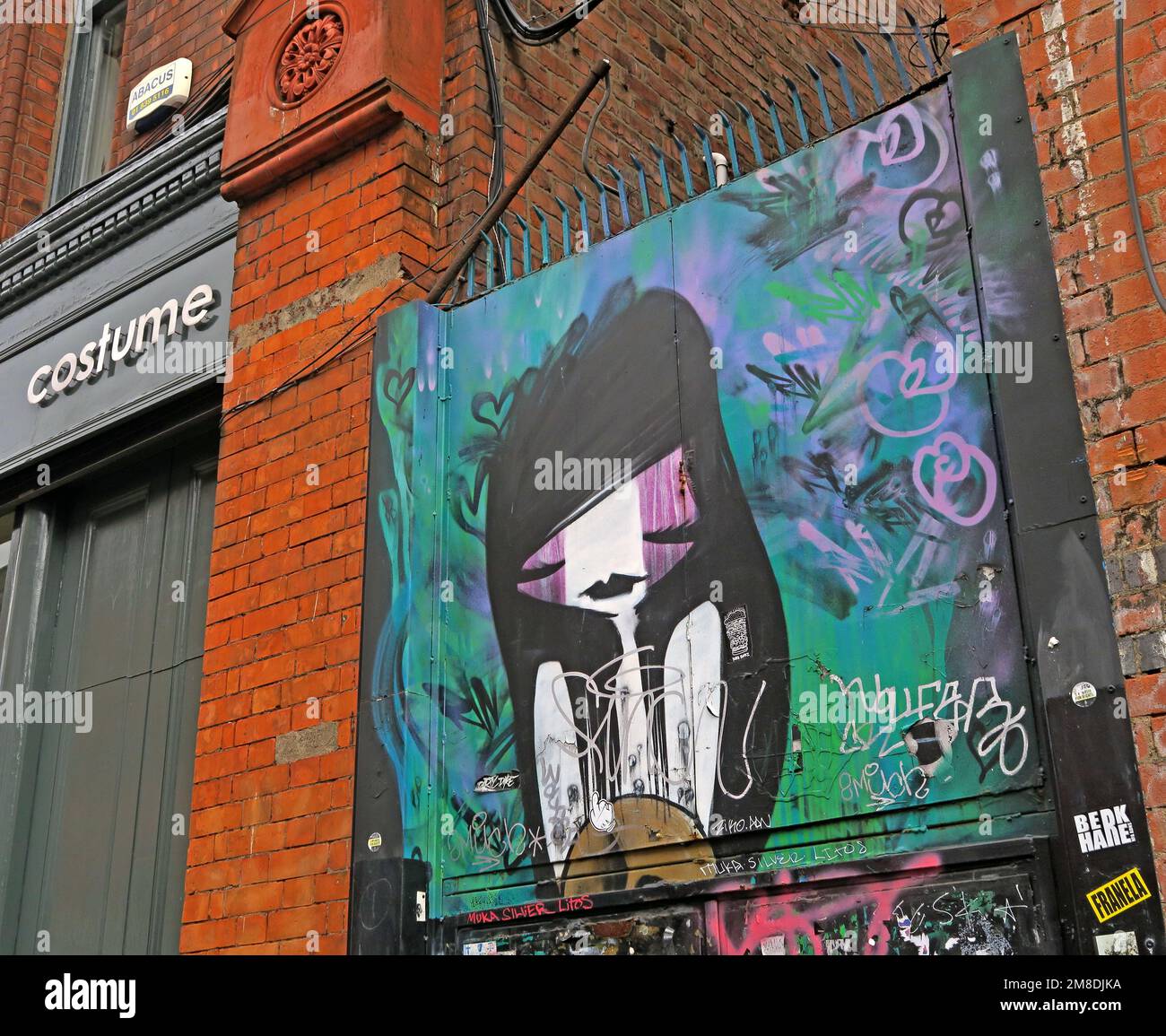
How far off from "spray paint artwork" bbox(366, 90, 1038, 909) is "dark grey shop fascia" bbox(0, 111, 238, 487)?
182 centimetres

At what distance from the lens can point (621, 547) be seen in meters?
5.26

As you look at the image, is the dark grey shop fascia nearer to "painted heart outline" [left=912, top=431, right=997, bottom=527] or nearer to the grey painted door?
the grey painted door

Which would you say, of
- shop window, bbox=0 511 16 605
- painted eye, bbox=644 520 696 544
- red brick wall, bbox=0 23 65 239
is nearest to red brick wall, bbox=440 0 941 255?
painted eye, bbox=644 520 696 544

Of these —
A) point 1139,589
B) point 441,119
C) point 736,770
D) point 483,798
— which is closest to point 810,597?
point 736,770

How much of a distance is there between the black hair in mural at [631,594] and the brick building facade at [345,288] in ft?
2.61

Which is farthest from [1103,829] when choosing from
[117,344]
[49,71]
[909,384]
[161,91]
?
[49,71]

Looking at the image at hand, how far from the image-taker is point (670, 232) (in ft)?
18.0

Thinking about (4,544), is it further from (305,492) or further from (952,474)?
(952,474)

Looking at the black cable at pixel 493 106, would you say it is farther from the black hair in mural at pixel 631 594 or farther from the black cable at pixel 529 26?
the black hair in mural at pixel 631 594

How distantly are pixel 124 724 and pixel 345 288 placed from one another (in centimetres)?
265

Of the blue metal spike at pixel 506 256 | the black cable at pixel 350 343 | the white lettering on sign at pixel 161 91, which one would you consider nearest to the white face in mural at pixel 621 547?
the blue metal spike at pixel 506 256

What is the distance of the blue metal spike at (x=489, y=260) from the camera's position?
6.13 meters

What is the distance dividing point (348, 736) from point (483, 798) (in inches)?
25.9
